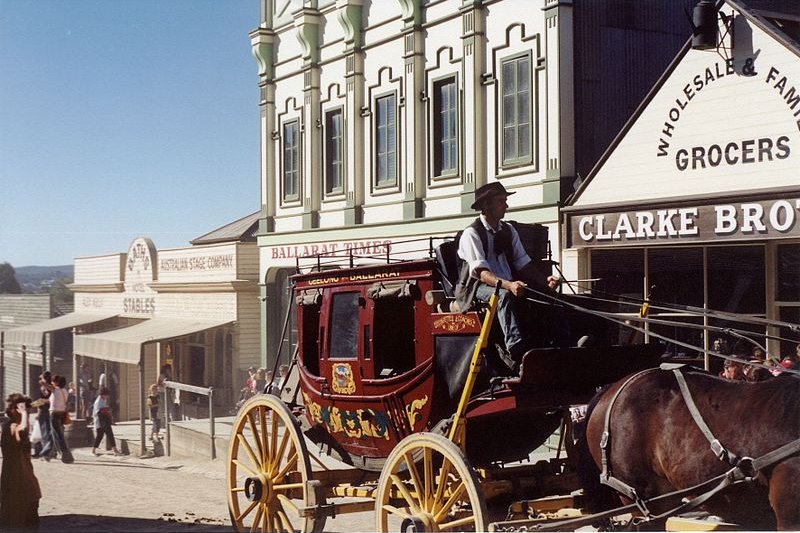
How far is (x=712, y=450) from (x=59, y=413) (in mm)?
13615

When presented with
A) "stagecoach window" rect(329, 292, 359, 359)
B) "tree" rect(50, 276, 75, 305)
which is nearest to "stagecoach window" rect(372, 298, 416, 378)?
"stagecoach window" rect(329, 292, 359, 359)

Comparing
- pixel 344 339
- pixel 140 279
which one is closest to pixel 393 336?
pixel 344 339

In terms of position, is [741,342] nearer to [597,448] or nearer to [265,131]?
[597,448]

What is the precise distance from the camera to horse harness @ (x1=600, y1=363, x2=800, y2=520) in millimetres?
5492

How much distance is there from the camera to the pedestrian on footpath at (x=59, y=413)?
16922mm

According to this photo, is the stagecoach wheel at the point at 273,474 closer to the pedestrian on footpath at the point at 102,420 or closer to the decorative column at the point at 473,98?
the decorative column at the point at 473,98

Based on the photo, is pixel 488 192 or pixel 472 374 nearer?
pixel 472 374

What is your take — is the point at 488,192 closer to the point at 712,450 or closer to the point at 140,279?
the point at 712,450

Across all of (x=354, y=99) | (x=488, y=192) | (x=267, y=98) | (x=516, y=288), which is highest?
(x=267, y=98)

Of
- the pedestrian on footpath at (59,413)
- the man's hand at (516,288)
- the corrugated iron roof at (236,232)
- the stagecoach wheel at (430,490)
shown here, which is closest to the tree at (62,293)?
the corrugated iron roof at (236,232)

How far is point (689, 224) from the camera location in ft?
41.7

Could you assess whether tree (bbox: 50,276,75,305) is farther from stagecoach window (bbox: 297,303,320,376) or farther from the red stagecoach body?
the red stagecoach body

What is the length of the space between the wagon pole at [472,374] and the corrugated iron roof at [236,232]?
63.4 ft

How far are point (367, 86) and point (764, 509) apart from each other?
48.8ft
